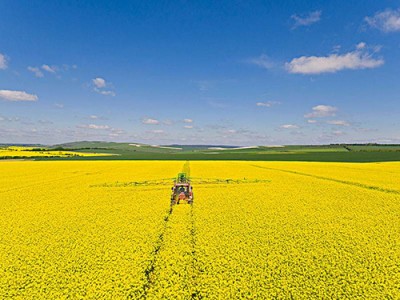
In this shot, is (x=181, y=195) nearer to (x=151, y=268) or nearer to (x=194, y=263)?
(x=194, y=263)

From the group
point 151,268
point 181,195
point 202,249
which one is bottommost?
point 151,268

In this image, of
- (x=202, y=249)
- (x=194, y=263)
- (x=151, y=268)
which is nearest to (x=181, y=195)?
(x=202, y=249)

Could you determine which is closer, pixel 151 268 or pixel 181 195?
pixel 151 268

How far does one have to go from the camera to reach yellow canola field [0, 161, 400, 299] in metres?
7.45

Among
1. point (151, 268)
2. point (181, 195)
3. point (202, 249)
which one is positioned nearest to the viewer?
point (151, 268)

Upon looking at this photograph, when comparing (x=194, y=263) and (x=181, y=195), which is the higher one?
(x=181, y=195)

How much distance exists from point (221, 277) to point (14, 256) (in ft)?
25.8

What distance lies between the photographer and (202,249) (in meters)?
10.0

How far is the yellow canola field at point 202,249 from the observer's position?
7.45 metres

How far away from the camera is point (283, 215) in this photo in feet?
49.1

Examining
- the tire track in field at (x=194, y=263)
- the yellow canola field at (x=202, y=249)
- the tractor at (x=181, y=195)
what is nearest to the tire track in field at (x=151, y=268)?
the yellow canola field at (x=202, y=249)

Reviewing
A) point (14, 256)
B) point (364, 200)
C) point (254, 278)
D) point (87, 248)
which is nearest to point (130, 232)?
point (87, 248)

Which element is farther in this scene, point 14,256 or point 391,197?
point 391,197

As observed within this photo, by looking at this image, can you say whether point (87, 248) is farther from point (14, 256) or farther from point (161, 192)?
point (161, 192)
